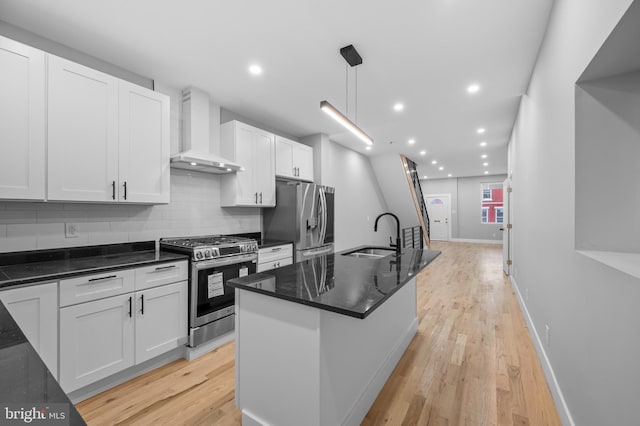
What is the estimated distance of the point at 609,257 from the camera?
1283 millimetres

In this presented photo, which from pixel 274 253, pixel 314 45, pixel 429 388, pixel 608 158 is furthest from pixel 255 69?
pixel 429 388

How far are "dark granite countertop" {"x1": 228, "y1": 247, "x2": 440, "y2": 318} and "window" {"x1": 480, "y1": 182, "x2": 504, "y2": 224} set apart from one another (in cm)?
1016

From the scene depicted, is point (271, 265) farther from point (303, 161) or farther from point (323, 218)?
point (303, 161)

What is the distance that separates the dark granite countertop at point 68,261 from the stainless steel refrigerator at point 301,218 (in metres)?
1.64

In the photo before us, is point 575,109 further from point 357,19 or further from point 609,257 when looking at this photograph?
point 357,19

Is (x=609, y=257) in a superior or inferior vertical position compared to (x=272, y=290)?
superior

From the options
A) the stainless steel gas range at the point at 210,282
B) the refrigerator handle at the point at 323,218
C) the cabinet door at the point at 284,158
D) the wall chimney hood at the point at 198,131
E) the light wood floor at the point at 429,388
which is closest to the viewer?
the light wood floor at the point at 429,388

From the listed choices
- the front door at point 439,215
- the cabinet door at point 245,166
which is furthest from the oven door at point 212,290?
the front door at point 439,215

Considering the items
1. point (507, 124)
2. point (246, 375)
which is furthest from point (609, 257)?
point (507, 124)

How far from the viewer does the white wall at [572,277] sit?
106 cm

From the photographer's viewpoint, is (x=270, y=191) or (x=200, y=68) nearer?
(x=200, y=68)

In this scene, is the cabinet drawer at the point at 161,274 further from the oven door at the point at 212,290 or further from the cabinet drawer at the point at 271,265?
the cabinet drawer at the point at 271,265

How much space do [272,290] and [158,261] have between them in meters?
1.46

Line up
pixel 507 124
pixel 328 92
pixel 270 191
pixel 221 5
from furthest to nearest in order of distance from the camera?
pixel 507 124 < pixel 270 191 < pixel 328 92 < pixel 221 5
